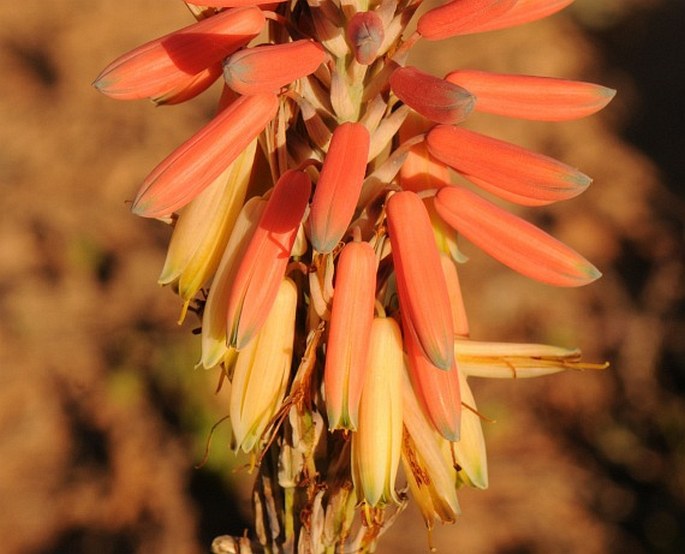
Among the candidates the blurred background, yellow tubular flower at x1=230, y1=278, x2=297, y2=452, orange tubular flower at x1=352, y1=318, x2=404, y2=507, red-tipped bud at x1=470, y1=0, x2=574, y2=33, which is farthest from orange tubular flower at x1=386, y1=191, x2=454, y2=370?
the blurred background

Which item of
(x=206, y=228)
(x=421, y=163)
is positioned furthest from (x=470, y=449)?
(x=206, y=228)

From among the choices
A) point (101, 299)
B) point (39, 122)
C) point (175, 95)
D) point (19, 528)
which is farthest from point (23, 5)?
point (175, 95)

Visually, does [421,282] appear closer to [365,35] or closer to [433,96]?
[433,96]

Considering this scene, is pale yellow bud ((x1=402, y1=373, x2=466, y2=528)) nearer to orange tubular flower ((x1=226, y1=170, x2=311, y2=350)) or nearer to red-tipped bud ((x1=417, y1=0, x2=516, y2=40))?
orange tubular flower ((x1=226, y1=170, x2=311, y2=350))

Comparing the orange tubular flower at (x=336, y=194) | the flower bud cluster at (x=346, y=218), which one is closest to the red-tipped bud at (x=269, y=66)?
the flower bud cluster at (x=346, y=218)

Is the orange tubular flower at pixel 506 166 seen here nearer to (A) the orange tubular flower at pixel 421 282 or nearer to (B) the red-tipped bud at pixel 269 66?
(A) the orange tubular flower at pixel 421 282
